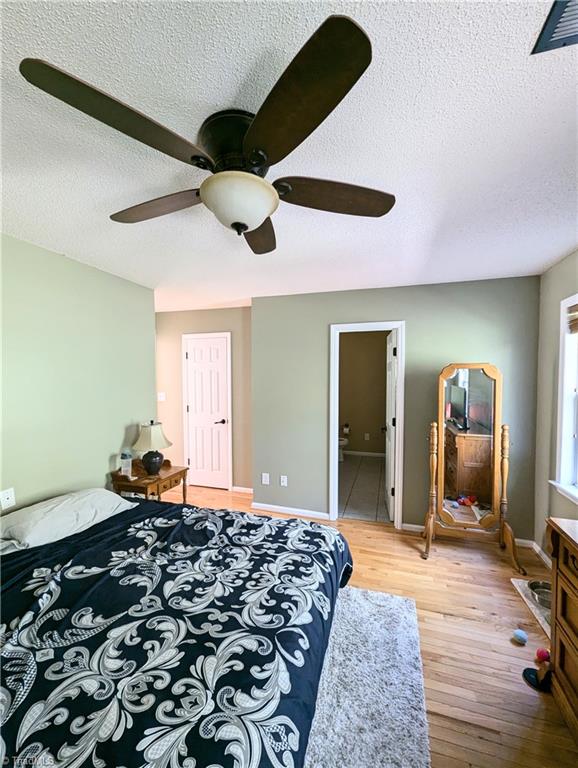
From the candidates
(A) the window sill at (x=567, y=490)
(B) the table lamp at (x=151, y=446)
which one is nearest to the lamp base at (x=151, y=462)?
(B) the table lamp at (x=151, y=446)

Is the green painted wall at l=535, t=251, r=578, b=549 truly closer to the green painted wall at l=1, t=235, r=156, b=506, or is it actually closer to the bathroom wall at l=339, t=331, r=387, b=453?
the bathroom wall at l=339, t=331, r=387, b=453

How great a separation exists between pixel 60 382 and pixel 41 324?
0.44 meters

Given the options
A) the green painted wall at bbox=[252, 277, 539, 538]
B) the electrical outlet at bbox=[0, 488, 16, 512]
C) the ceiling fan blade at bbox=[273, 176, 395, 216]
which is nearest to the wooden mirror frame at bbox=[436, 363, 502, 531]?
the green painted wall at bbox=[252, 277, 539, 538]

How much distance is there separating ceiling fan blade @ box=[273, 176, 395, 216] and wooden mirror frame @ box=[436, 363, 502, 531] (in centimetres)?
204

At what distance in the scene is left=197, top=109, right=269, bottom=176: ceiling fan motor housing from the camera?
3.54 feet

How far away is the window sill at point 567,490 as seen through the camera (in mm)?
2238

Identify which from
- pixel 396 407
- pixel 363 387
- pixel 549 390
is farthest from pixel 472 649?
pixel 363 387

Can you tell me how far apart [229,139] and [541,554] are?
379cm

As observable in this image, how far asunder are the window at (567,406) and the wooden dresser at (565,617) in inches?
43.4

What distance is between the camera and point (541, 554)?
2.74 meters

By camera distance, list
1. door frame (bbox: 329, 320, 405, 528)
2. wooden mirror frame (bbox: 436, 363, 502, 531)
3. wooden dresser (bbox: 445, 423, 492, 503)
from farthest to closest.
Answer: door frame (bbox: 329, 320, 405, 528), wooden dresser (bbox: 445, 423, 492, 503), wooden mirror frame (bbox: 436, 363, 502, 531)

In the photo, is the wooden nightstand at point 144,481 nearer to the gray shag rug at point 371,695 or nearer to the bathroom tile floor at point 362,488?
the gray shag rug at point 371,695

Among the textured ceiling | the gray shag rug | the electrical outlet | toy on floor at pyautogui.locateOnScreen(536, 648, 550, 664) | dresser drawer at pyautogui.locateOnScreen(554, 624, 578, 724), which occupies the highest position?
the textured ceiling

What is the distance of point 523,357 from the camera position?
2.94 meters
